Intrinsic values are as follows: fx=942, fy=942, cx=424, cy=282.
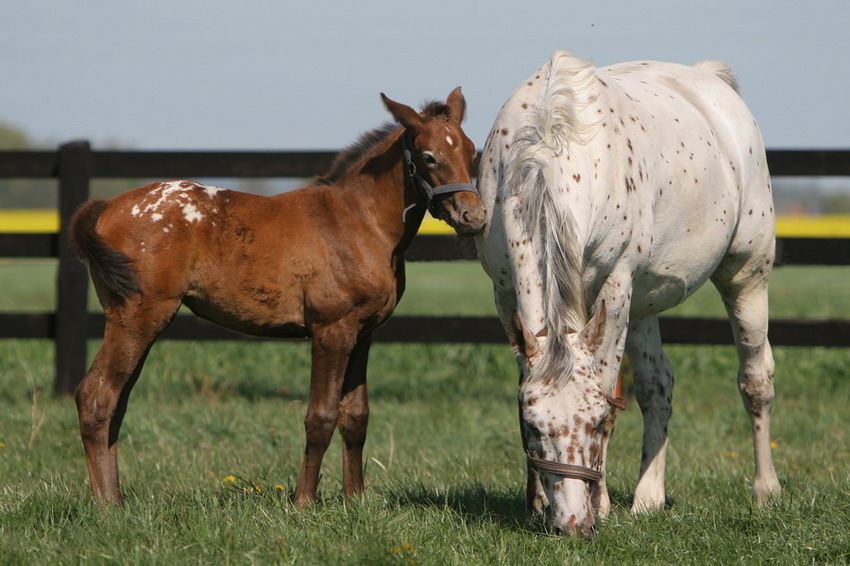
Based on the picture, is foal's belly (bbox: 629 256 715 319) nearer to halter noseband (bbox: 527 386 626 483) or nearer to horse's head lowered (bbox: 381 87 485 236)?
horse's head lowered (bbox: 381 87 485 236)

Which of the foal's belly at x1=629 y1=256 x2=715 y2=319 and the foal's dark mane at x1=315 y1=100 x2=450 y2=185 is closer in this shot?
the foal's belly at x1=629 y1=256 x2=715 y2=319

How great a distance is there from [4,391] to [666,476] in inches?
205

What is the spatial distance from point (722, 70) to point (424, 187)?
8.75ft

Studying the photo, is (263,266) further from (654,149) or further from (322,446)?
(654,149)

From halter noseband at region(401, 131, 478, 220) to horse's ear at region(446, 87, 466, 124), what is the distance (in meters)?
0.24

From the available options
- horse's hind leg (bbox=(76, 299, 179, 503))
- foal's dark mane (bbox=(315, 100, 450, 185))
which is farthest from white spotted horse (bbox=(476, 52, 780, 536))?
horse's hind leg (bbox=(76, 299, 179, 503))

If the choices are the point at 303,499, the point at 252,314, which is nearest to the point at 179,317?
the point at 252,314

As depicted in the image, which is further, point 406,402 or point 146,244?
point 406,402

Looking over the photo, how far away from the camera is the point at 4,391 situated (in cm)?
751

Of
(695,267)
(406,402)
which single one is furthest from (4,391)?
(695,267)

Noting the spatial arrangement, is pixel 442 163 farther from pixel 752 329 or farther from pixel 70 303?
pixel 70 303

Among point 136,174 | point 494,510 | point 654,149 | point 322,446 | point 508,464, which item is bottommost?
point 508,464

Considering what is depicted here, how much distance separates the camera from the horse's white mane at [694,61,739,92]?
579 centimetres

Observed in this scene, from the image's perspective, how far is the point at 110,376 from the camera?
13.1 ft
